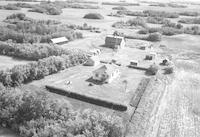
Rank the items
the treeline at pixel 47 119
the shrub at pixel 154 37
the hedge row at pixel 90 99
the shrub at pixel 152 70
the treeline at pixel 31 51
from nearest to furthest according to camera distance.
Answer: the treeline at pixel 47 119 → the hedge row at pixel 90 99 → the shrub at pixel 152 70 → the treeline at pixel 31 51 → the shrub at pixel 154 37

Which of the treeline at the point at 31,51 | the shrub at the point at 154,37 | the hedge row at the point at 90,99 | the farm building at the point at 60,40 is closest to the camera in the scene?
the hedge row at the point at 90,99

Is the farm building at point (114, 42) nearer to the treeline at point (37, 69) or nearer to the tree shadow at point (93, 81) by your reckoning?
the treeline at point (37, 69)

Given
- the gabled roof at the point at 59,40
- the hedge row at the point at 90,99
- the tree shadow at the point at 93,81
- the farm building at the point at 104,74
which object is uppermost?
the gabled roof at the point at 59,40

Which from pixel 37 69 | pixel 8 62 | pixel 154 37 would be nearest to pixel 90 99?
pixel 37 69

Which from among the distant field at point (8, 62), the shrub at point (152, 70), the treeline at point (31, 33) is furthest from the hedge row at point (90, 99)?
the treeline at point (31, 33)

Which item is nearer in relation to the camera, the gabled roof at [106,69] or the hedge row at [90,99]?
the hedge row at [90,99]

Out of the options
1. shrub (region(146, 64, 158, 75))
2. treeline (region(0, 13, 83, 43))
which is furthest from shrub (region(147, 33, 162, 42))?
shrub (region(146, 64, 158, 75))

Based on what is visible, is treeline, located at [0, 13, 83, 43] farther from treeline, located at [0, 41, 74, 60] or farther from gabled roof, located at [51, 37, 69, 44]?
treeline, located at [0, 41, 74, 60]

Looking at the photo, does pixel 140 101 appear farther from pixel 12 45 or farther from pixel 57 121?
pixel 12 45
